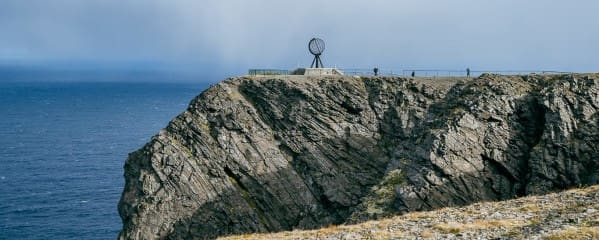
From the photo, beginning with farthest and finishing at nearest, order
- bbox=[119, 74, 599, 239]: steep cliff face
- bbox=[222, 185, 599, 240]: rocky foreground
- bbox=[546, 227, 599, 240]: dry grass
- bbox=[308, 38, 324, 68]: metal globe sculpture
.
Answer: bbox=[308, 38, 324, 68]: metal globe sculpture, bbox=[119, 74, 599, 239]: steep cliff face, bbox=[222, 185, 599, 240]: rocky foreground, bbox=[546, 227, 599, 240]: dry grass

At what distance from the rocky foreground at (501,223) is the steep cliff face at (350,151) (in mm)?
12015

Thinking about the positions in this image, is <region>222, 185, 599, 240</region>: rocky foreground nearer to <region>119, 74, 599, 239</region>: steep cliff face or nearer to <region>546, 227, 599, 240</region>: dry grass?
<region>546, 227, 599, 240</region>: dry grass

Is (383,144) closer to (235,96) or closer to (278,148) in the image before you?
(278,148)

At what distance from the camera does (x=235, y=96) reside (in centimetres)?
8075

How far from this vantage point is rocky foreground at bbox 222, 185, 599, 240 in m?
36.9

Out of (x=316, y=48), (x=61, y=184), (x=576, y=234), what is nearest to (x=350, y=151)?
(x=316, y=48)

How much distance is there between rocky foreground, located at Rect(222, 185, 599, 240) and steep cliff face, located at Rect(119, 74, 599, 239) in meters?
12.0

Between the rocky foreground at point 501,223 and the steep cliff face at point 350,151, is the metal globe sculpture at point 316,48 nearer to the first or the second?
the steep cliff face at point 350,151

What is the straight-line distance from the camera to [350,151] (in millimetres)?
77688

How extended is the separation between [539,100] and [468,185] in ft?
39.3

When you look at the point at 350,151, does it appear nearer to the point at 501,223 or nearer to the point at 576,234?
the point at 501,223

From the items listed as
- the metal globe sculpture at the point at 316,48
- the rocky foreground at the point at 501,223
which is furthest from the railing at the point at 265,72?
the rocky foreground at the point at 501,223

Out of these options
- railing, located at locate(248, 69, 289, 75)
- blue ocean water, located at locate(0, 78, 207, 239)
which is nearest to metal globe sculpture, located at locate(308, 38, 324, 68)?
railing, located at locate(248, 69, 289, 75)

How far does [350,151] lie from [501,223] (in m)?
38.2
